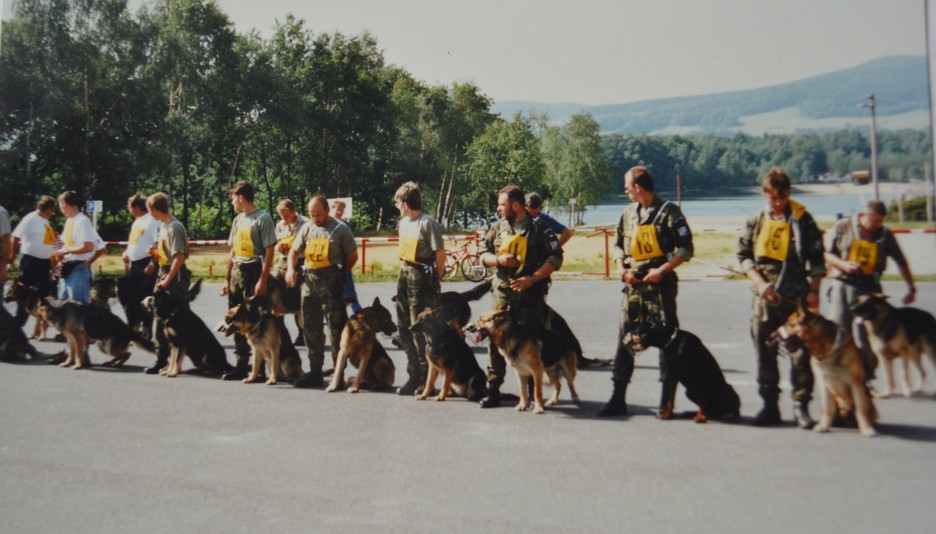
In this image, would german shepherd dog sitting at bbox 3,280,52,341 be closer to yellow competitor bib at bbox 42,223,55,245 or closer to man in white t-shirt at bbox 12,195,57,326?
man in white t-shirt at bbox 12,195,57,326

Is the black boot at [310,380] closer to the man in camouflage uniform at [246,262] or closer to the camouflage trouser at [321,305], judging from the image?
the camouflage trouser at [321,305]

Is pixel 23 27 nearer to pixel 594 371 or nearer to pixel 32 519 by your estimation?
pixel 32 519

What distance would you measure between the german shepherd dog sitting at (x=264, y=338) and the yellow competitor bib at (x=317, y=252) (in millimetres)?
743

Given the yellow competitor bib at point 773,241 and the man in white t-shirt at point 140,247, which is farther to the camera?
the man in white t-shirt at point 140,247

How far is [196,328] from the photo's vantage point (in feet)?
26.5

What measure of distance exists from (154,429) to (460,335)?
2.25 meters

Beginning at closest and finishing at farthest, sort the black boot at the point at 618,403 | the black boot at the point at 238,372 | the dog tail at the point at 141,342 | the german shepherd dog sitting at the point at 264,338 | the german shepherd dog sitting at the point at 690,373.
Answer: the german shepherd dog sitting at the point at 690,373 < the black boot at the point at 618,403 < the german shepherd dog sitting at the point at 264,338 < the black boot at the point at 238,372 < the dog tail at the point at 141,342

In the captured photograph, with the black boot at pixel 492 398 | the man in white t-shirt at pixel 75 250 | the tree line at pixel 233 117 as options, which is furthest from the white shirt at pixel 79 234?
the black boot at pixel 492 398

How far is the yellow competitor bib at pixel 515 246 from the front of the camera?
20.3 ft

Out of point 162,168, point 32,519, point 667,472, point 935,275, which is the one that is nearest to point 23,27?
point 162,168

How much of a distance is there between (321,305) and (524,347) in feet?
6.40

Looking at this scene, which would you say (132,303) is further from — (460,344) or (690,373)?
(690,373)

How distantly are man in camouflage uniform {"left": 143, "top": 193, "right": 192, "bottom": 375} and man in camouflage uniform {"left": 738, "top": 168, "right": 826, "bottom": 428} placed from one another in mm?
4038

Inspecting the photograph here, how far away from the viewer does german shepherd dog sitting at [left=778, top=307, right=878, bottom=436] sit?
13.1ft
